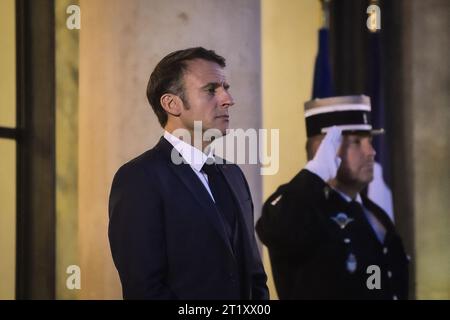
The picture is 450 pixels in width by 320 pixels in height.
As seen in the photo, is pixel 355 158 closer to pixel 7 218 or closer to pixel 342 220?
pixel 342 220

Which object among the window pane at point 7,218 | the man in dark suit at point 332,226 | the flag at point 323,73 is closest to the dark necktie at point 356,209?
the man in dark suit at point 332,226

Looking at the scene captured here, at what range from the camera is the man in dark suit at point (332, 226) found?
74.5 inches

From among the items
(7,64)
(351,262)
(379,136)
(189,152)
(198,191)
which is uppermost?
(7,64)

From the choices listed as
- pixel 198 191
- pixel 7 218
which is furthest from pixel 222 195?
pixel 7 218

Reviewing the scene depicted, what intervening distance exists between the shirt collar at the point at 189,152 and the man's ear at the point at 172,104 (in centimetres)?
6

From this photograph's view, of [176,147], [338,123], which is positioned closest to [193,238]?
[176,147]

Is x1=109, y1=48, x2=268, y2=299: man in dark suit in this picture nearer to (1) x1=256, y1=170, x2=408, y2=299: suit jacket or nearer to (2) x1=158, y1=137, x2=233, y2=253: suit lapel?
(2) x1=158, y1=137, x2=233, y2=253: suit lapel

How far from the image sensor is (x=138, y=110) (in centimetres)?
176

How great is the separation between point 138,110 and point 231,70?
0.30 meters

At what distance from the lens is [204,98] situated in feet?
5.24

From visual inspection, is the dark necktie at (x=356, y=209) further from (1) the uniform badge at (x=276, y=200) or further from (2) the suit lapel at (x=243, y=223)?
(2) the suit lapel at (x=243, y=223)

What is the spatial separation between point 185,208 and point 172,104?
282 mm
